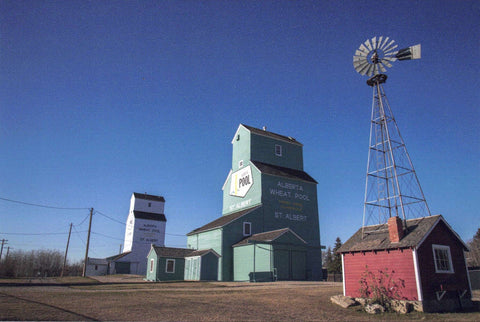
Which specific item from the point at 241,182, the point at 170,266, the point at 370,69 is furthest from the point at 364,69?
the point at 170,266

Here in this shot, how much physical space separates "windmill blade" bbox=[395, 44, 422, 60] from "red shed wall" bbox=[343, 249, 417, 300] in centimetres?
1165

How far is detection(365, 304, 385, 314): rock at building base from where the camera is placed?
44.1ft

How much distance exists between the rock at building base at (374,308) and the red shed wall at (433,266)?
6.45 ft

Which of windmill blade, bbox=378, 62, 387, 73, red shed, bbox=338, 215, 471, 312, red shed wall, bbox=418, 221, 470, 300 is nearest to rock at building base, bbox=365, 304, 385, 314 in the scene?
red shed, bbox=338, 215, 471, 312

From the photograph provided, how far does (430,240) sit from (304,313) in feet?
24.5

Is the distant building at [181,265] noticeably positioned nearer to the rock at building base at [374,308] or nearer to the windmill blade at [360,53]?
the rock at building base at [374,308]

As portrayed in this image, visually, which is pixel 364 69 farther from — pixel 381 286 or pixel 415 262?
pixel 381 286

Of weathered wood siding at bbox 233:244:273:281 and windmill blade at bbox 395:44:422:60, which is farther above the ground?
windmill blade at bbox 395:44:422:60

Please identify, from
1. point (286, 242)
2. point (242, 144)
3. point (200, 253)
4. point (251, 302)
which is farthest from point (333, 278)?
point (251, 302)

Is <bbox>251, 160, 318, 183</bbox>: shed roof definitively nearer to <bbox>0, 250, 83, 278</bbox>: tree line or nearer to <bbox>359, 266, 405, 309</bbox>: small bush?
<bbox>359, 266, 405, 309</bbox>: small bush

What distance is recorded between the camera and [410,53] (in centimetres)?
1905

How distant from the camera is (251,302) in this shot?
14562 mm

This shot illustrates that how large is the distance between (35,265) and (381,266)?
9199 centimetres

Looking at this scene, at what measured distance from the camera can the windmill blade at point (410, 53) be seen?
1867 cm
